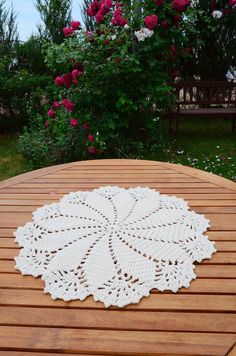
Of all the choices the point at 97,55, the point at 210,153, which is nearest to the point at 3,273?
the point at 97,55

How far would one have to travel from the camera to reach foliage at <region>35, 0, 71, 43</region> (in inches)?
196

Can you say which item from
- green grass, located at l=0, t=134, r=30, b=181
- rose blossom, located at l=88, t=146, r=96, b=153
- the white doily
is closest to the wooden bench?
rose blossom, located at l=88, t=146, r=96, b=153

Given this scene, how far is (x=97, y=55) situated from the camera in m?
3.64

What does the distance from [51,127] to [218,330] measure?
11.8 feet

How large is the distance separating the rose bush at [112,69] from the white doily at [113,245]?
85.9 inches

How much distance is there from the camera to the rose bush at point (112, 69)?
3561 millimetres

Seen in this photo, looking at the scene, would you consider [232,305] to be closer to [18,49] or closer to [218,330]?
[218,330]

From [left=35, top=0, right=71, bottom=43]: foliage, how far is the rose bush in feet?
4.94

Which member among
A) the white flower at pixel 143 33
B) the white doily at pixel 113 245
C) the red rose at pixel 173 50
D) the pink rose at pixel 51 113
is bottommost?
the white doily at pixel 113 245

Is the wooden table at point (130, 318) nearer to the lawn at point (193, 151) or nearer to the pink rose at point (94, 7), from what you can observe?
the lawn at point (193, 151)

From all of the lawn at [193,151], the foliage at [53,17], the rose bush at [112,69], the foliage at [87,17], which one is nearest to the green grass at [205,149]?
the lawn at [193,151]

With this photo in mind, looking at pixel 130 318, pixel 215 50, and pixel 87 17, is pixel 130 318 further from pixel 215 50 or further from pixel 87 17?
pixel 215 50

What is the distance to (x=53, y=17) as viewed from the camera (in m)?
5.09

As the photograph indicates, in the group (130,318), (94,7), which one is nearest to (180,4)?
(94,7)
